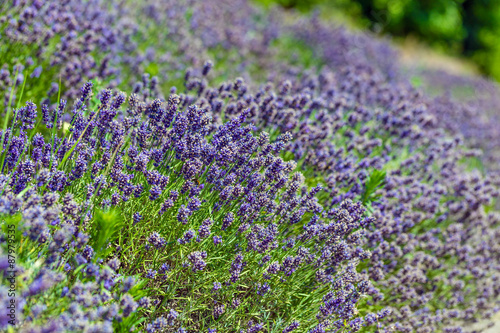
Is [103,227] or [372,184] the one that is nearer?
[103,227]

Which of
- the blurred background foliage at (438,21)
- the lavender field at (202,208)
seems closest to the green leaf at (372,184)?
the lavender field at (202,208)

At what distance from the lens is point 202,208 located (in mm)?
2582

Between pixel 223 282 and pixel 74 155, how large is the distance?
3.67ft

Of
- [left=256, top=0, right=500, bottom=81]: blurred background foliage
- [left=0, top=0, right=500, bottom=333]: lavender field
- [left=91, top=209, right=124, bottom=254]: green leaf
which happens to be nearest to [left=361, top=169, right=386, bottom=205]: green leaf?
[left=0, top=0, right=500, bottom=333]: lavender field

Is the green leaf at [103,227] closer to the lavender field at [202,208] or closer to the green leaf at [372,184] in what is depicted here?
the lavender field at [202,208]

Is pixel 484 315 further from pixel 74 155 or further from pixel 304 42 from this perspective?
pixel 304 42

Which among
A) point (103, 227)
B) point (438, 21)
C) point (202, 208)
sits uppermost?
point (438, 21)

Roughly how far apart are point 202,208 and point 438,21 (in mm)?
15737

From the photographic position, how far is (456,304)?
3676 mm

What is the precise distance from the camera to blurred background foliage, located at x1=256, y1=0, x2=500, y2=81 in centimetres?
1490

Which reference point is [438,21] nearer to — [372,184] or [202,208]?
[372,184]

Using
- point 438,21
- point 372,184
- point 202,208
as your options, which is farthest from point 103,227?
point 438,21

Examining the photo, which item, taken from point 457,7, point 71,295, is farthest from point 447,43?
point 71,295

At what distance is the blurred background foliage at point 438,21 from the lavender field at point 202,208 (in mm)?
9425
